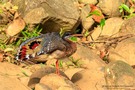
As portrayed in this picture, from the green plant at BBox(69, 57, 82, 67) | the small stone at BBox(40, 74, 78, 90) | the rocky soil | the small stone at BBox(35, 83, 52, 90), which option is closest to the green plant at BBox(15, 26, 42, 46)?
the rocky soil

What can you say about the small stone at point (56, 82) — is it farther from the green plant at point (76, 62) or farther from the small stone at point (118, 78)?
the green plant at point (76, 62)

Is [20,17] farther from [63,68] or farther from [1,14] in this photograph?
[63,68]

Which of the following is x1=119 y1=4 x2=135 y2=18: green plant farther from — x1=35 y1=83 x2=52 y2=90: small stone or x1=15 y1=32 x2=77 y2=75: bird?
x1=35 y1=83 x2=52 y2=90: small stone

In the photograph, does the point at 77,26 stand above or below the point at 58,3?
below

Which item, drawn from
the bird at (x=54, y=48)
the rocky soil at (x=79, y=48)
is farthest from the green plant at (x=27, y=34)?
the bird at (x=54, y=48)

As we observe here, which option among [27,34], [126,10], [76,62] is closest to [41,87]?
[76,62]

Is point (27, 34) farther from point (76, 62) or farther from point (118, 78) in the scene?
point (118, 78)

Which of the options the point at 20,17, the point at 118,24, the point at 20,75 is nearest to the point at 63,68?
the point at 20,75
